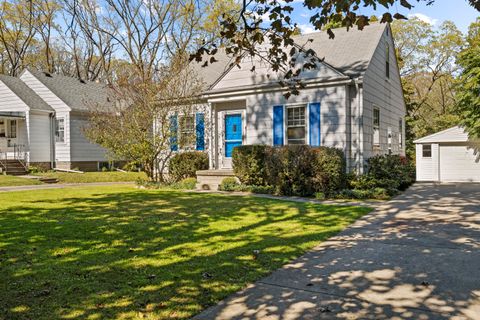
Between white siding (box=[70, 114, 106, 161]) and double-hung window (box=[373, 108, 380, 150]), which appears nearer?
double-hung window (box=[373, 108, 380, 150])

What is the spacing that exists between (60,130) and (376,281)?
75.0ft

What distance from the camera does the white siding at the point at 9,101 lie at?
2192cm

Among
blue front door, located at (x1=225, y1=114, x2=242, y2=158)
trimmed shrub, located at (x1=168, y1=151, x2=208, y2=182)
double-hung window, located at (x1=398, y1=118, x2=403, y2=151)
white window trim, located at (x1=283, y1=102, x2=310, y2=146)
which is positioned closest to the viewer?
white window trim, located at (x1=283, y1=102, x2=310, y2=146)

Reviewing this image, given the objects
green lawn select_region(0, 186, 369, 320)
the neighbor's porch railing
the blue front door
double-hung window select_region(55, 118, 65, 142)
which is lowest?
green lawn select_region(0, 186, 369, 320)

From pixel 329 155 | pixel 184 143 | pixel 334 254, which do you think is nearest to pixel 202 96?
pixel 184 143

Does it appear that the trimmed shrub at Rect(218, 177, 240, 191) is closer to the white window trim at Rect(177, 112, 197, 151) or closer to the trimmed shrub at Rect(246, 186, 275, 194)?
the trimmed shrub at Rect(246, 186, 275, 194)

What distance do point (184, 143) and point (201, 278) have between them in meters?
11.2

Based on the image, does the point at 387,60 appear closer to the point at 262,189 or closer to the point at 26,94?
the point at 262,189

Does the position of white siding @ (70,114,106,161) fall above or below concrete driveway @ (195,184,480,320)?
above

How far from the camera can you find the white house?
12742mm

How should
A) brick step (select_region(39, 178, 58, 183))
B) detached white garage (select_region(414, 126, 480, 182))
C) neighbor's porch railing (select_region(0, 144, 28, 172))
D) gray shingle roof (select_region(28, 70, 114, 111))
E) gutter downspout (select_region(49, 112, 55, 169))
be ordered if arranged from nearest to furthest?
brick step (select_region(39, 178, 58, 183)) → detached white garage (select_region(414, 126, 480, 182)) → neighbor's porch railing (select_region(0, 144, 28, 172)) → gutter downspout (select_region(49, 112, 55, 169)) → gray shingle roof (select_region(28, 70, 114, 111))

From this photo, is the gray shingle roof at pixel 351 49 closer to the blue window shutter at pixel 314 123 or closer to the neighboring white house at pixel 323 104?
the neighboring white house at pixel 323 104

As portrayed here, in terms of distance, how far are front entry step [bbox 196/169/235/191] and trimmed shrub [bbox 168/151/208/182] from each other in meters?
1.32

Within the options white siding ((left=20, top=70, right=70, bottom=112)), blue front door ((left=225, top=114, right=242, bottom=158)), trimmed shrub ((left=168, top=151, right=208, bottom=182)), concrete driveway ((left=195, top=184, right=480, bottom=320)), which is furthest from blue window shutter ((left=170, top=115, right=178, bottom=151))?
white siding ((left=20, top=70, right=70, bottom=112))
